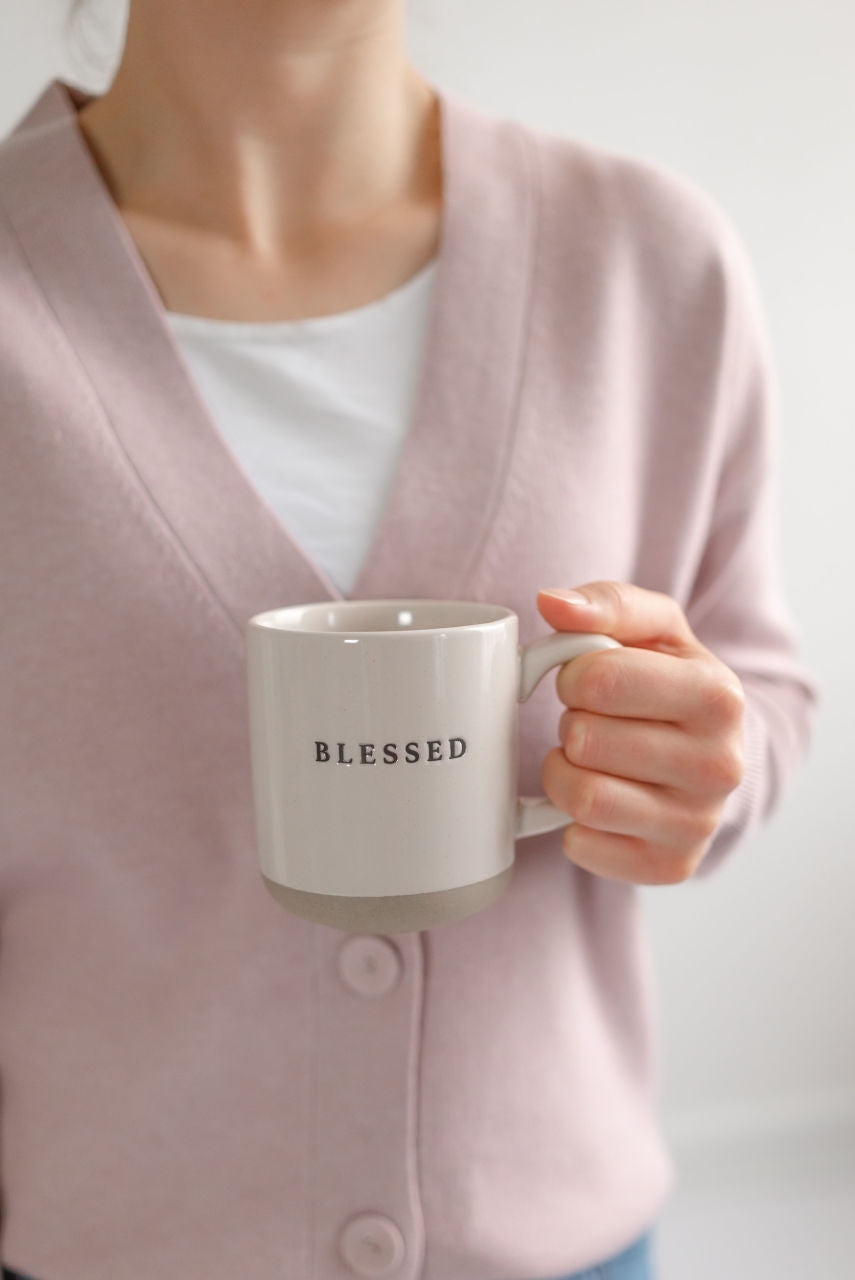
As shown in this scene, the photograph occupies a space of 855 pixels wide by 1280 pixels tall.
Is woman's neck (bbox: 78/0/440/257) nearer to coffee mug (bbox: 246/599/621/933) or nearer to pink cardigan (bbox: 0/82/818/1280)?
pink cardigan (bbox: 0/82/818/1280)

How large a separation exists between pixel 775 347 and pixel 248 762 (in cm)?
88

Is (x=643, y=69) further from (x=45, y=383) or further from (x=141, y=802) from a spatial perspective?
(x=141, y=802)

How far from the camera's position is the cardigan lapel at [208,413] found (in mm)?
510

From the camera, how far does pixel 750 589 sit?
25.9 inches

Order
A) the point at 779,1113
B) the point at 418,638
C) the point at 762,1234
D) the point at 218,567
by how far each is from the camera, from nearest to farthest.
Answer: the point at 418,638, the point at 218,567, the point at 762,1234, the point at 779,1113

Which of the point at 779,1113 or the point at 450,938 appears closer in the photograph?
the point at 450,938

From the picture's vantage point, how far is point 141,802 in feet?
1.75

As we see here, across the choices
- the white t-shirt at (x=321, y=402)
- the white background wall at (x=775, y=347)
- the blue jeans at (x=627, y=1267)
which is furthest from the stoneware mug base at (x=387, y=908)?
the white background wall at (x=775, y=347)

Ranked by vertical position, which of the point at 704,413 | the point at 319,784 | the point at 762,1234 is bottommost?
the point at 762,1234

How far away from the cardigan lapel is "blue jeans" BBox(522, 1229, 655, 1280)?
1.40 ft

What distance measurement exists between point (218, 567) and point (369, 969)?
9.1 inches

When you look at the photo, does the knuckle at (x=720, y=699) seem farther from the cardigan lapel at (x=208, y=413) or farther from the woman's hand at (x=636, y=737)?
the cardigan lapel at (x=208, y=413)

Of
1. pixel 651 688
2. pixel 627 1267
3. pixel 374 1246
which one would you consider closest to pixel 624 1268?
pixel 627 1267

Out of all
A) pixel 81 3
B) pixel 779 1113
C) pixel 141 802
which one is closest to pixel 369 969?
pixel 141 802
